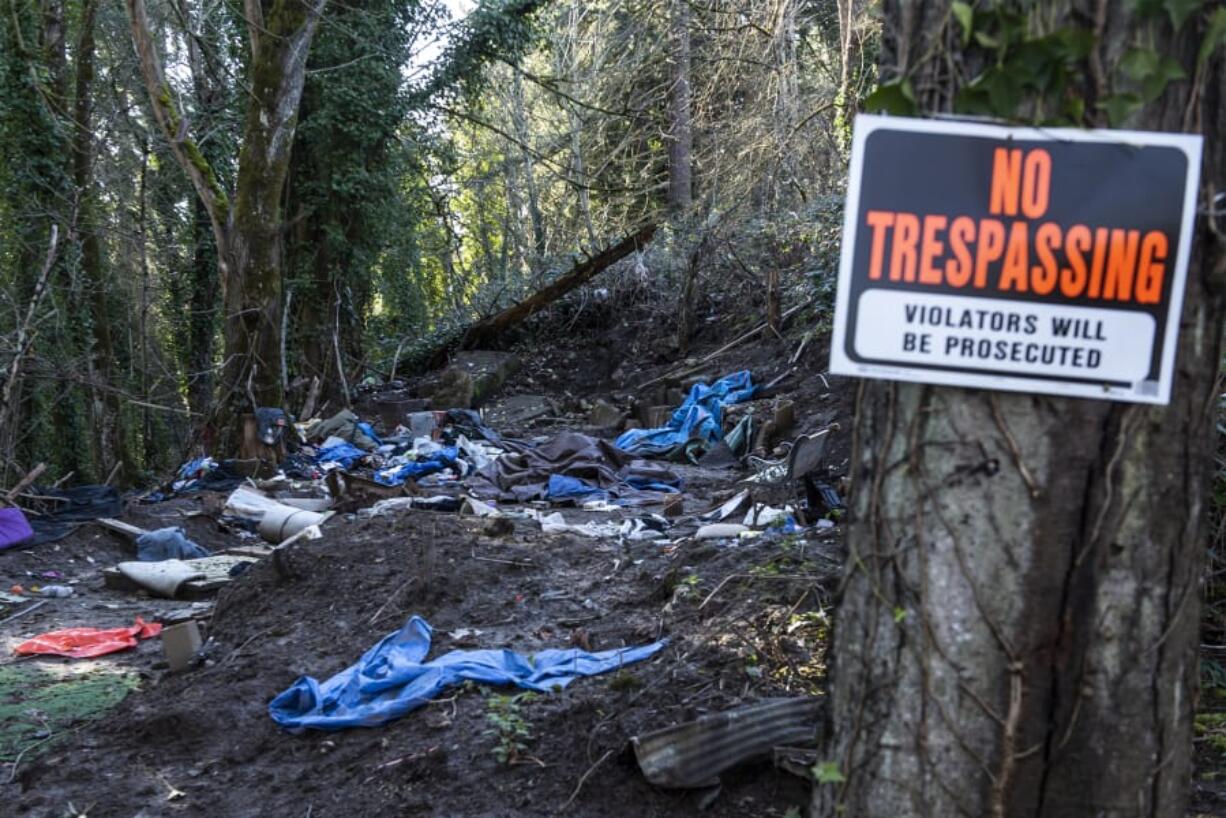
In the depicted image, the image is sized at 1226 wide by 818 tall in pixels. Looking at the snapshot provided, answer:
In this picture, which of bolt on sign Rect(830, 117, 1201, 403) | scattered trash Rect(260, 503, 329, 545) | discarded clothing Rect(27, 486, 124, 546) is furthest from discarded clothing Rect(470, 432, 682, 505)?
bolt on sign Rect(830, 117, 1201, 403)

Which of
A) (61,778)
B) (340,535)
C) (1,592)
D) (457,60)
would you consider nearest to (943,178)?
(61,778)

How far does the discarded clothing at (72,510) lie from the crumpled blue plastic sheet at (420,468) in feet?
7.85

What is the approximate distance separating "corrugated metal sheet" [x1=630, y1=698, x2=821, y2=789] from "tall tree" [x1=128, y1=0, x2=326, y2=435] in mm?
10421

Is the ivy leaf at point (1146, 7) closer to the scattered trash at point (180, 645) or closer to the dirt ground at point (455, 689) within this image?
the dirt ground at point (455, 689)

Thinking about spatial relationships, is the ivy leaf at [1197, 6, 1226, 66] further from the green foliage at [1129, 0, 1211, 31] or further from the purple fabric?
the purple fabric

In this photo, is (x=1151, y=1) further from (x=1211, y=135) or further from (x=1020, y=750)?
(x=1020, y=750)

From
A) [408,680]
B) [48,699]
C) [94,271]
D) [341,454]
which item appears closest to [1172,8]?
[408,680]

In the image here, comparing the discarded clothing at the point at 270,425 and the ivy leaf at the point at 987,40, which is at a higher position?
the ivy leaf at the point at 987,40

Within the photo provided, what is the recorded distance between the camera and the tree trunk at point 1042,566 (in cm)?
170

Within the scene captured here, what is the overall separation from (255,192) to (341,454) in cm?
325

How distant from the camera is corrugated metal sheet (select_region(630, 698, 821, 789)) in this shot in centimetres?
333

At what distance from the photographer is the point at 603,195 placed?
26016 millimetres

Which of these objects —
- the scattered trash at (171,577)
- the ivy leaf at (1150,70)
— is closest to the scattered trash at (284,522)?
the scattered trash at (171,577)

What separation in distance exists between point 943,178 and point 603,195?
24765 mm
